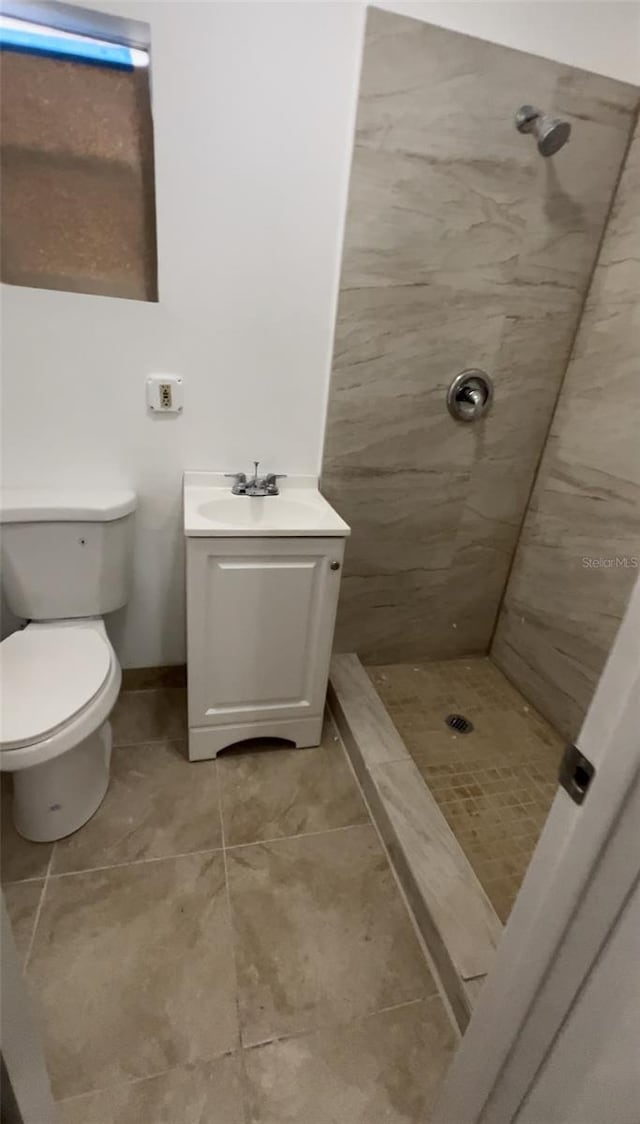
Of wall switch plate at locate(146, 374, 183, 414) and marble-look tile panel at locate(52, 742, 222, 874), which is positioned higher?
wall switch plate at locate(146, 374, 183, 414)

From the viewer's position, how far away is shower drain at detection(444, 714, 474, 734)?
5.89 ft

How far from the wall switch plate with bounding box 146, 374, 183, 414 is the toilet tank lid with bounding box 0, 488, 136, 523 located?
281 mm

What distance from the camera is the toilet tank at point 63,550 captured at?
54.6 inches

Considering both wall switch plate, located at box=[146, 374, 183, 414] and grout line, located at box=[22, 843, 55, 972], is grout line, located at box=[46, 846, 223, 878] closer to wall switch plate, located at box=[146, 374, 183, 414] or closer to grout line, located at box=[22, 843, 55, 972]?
grout line, located at box=[22, 843, 55, 972]

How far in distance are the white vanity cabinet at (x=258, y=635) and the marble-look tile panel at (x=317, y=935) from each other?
1.19 ft

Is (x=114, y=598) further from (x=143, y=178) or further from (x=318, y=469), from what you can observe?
(x=143, y=178)

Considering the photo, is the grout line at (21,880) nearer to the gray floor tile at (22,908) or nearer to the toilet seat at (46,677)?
the gray floor tile at (22,908)

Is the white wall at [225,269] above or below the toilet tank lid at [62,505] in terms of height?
above

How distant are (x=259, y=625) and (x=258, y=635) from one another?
34 millimetres

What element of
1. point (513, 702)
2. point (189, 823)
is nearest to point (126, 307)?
point (189, 823)

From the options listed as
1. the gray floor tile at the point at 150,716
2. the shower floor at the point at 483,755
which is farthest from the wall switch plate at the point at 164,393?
the shower floor at the point at 483,755

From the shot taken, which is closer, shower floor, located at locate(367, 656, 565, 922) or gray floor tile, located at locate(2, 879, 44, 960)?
gray floor tile, located at locate(2, 879, 44, 960)

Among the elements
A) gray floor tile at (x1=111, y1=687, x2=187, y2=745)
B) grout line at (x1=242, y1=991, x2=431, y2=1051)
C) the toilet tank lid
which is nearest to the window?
the toilet tank lid

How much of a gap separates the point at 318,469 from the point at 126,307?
738mm
